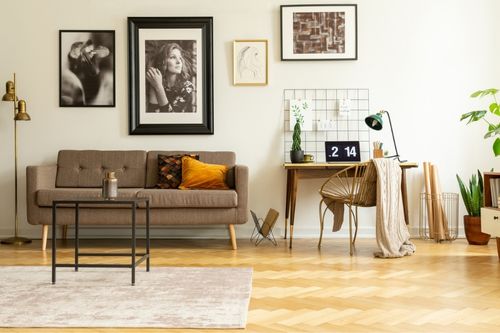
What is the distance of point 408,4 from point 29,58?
11.4 ft

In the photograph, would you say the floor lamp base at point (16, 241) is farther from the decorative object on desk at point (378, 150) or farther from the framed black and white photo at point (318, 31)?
the decorative object on desk at point (378, 150)

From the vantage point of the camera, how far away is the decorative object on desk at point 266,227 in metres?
5.52

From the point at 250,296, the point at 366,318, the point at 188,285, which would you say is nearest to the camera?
the point at 366,318

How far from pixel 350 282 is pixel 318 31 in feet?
9.35

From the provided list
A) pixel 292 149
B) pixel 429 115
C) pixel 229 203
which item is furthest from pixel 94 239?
pixel 429 115

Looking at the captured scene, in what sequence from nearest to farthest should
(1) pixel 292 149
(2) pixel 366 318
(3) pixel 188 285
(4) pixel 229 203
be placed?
(2) pixel 366 318 → (3) pixel 188 285 → (4) pixel 229 203 → (1) pixel 292 149

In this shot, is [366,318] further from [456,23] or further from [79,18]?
[79,18]

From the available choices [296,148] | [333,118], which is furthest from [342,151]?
[296,148]

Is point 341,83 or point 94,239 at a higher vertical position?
point 341,83

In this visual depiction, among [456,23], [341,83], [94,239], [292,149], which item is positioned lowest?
[94,239]

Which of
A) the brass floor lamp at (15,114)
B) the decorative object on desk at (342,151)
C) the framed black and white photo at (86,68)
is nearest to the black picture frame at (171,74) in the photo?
the framed black and white photo at (86,68)

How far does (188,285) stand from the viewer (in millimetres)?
3648

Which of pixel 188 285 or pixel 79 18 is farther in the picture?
pixel 79 18

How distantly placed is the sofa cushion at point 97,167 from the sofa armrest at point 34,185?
240 millimetres
